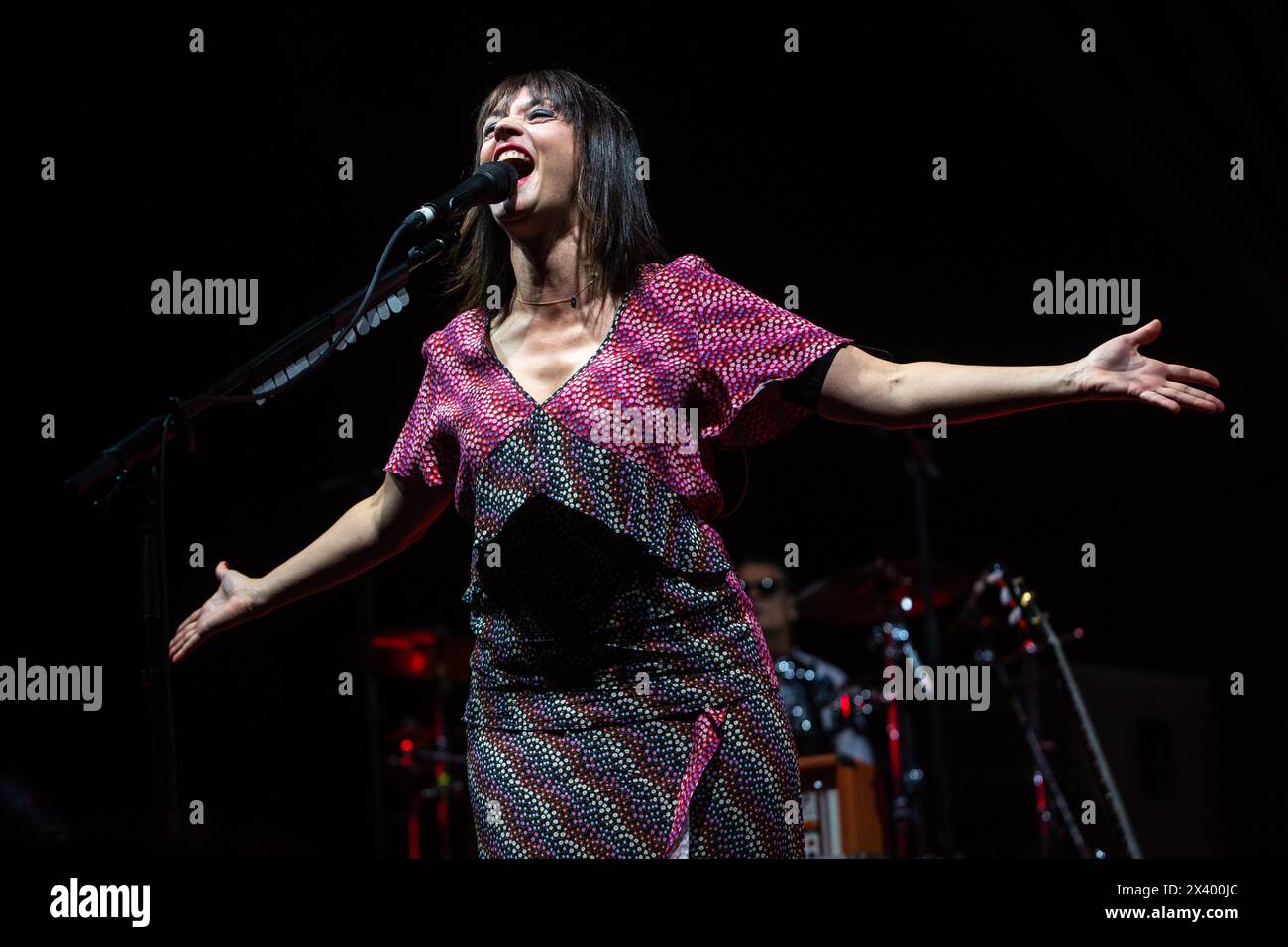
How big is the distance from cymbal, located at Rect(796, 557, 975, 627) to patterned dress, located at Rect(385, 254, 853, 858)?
3.49 meters

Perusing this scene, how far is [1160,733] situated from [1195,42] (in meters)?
2.91

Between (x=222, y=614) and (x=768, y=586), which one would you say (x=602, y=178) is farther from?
(x=768, y=586)

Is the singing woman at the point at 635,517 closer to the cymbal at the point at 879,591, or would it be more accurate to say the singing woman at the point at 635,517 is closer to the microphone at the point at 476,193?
the microphone at the point at 476,193

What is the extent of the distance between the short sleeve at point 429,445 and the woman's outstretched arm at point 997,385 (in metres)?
0.60

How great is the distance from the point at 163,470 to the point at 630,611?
0.75 meters

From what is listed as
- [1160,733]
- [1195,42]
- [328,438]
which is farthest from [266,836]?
[1195,42]

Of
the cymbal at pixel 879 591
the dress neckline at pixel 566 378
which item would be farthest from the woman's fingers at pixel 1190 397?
the cymbal at pixel 879 591

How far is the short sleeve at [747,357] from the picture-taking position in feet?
6.11

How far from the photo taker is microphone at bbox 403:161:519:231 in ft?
6.32

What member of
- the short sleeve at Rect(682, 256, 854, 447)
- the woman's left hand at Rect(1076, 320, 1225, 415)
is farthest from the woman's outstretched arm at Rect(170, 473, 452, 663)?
the woman's left hand at Rect(1076, 320, 1225, 415)

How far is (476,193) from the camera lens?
192 centimetres

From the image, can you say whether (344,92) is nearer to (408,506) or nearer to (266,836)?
(408,506)

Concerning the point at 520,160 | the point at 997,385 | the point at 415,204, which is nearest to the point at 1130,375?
the point at 997,385
